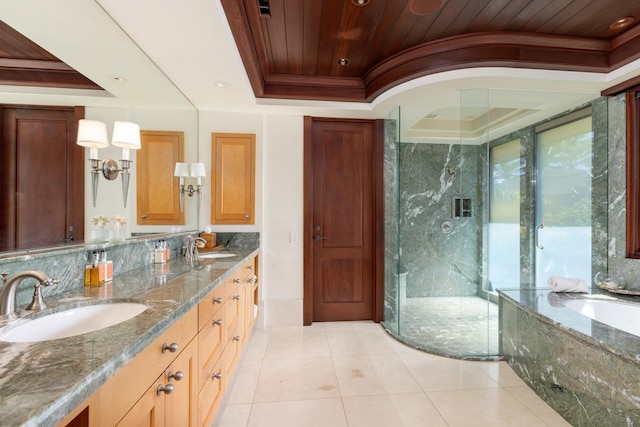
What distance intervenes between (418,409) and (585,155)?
2868 millimetres

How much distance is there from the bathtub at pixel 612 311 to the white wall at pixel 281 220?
239cm

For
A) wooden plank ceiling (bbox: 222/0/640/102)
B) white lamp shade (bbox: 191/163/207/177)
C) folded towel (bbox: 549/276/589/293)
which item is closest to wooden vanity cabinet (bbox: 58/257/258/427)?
white lamp shade (bbox: 191/163/207/177)

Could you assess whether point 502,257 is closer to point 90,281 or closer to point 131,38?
point 90,281

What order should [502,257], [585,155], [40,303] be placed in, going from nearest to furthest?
1. [40,303]
2. [585,155]
3. [502,257]

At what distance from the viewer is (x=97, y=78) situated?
1.56 m

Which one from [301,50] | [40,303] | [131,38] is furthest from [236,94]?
[40,303]

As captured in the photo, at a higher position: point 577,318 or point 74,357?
point 74,357

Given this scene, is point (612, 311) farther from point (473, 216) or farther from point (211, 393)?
point (211, 393)

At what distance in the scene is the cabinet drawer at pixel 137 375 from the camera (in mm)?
706

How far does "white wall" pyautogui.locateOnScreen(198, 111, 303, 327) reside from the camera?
3139 mm

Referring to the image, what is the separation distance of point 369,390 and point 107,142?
231 centimetres

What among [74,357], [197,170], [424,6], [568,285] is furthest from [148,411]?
[568,285]

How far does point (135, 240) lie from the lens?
187 centimetres

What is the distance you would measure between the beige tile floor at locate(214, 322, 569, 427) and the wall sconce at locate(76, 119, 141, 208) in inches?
62.2
